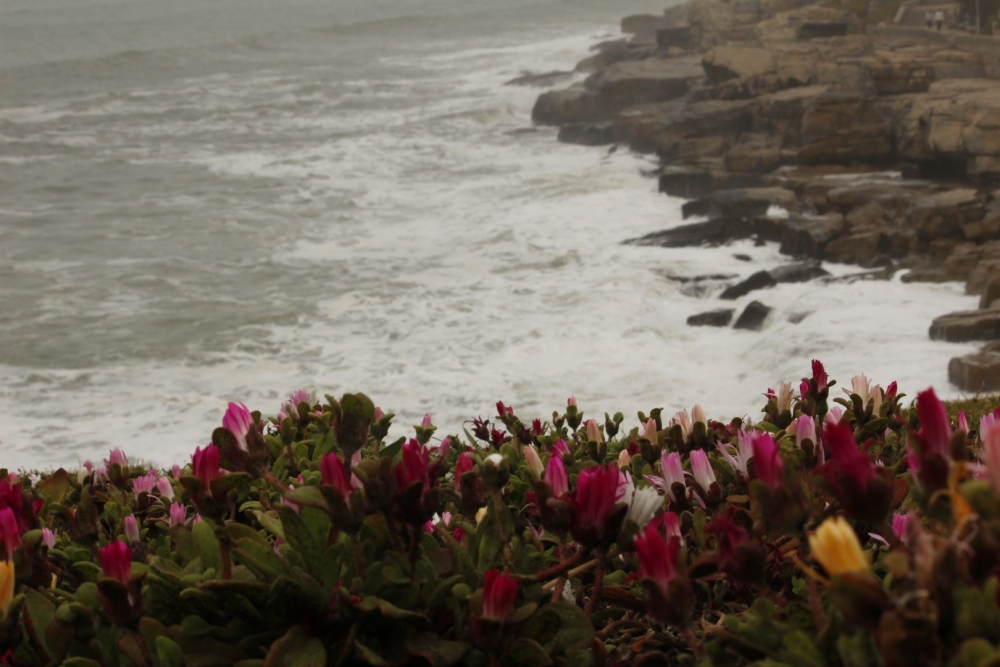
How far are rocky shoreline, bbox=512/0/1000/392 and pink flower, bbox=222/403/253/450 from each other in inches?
388

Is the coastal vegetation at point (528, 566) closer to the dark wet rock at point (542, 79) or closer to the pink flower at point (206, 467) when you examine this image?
the pink flower at point (206, 467)

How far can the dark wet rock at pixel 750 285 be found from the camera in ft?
57.5

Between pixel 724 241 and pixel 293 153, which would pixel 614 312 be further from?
pixel 293 153

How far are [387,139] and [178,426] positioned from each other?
25.2 meters

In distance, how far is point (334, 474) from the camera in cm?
171

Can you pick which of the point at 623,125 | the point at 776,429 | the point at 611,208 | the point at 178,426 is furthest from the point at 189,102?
the point at 776,429

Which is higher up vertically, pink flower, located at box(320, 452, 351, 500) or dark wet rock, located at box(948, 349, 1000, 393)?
pink flower, located at box(320, 452, 351, 500)

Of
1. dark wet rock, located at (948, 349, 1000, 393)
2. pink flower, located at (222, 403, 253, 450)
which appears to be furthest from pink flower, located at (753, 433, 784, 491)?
dark wet rock, located at (948, 349, 1000, 393)

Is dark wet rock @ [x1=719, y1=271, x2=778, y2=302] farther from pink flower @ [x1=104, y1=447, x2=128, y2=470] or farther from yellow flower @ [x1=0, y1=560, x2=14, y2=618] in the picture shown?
yellow flower @ [x1=0, y1=560, x2=14, y2=618]

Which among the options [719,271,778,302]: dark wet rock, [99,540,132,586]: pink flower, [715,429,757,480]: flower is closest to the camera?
[99,540,132,586]: pink flower

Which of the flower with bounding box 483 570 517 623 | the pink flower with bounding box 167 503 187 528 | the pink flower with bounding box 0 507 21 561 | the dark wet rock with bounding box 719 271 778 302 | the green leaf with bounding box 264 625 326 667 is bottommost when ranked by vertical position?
the dark wet rock with bounding box 719 271 778 302

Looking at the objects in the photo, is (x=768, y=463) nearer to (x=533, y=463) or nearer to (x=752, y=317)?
(x=533, y=463)

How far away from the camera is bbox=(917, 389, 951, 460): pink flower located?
136 centimetres

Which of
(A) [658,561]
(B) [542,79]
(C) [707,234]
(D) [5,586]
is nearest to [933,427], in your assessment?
(A) [658,561]
